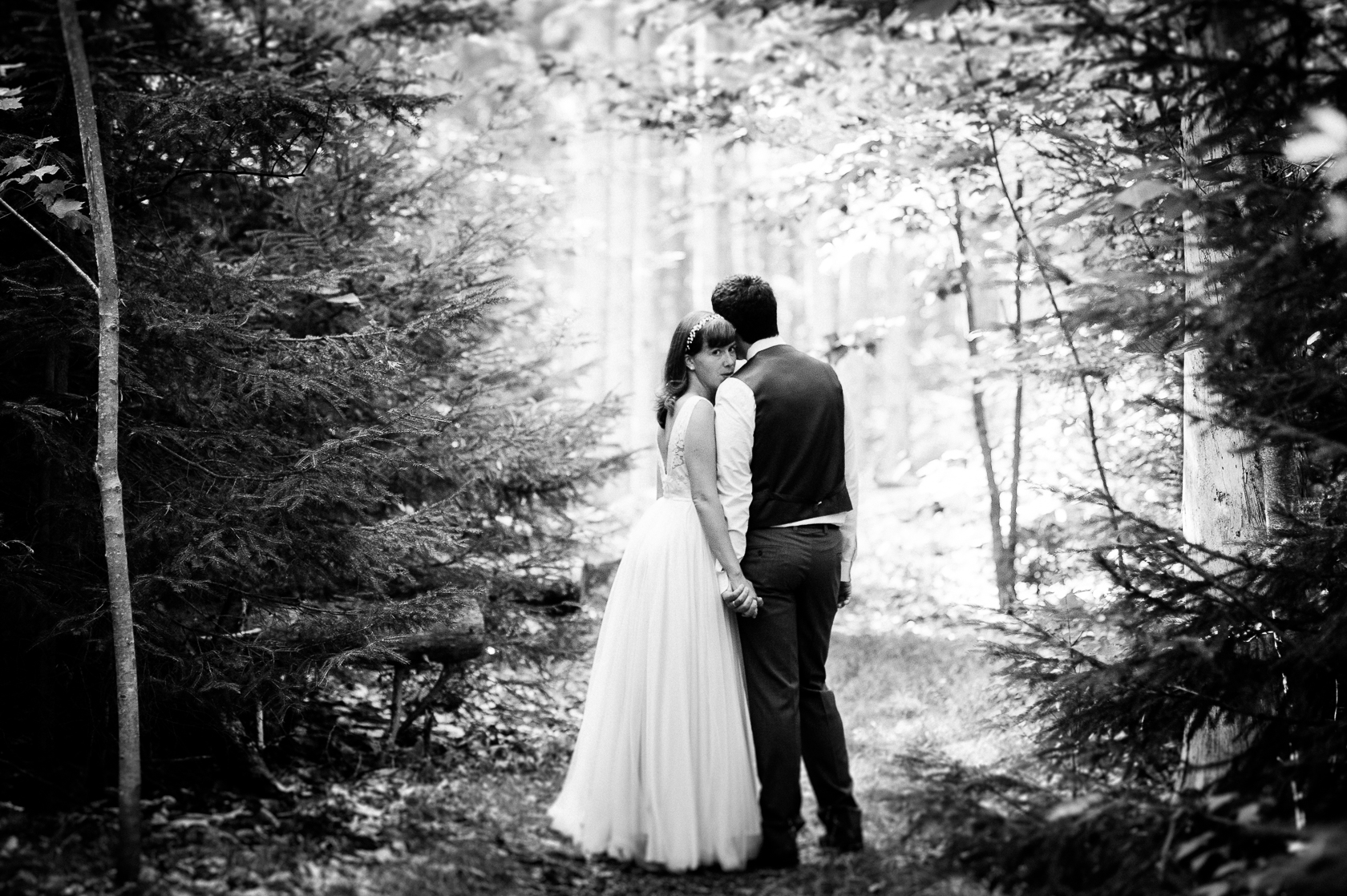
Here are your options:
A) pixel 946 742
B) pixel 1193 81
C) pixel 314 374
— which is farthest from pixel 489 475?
pixel 1193 81

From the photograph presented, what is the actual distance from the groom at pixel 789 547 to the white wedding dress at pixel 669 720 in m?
0.12

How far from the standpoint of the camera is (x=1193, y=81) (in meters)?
2.89

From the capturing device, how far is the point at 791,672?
168 inches

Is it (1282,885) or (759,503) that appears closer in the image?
(1282,885)

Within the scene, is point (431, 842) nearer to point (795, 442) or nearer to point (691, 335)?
point (795, 442)

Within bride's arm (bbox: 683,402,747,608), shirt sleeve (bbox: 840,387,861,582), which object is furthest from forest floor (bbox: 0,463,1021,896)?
bride's arm (bbox: 683,402,747,608)

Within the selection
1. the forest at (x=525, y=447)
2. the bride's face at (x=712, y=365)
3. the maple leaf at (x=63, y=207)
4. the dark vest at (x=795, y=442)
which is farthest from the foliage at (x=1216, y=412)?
the maple leaf at (x=63, y=207)

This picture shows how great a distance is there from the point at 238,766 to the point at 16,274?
8.19 feet

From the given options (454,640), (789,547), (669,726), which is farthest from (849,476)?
(454,640)

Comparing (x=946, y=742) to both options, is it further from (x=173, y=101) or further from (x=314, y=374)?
(x=173, y=101)

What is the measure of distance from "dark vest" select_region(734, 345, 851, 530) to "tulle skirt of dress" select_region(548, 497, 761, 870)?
1.18 ft

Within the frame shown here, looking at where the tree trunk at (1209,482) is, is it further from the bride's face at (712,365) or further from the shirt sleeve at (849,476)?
the bride's face at (712,365)

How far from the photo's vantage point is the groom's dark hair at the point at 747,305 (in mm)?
4461

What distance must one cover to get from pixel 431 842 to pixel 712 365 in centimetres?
245
